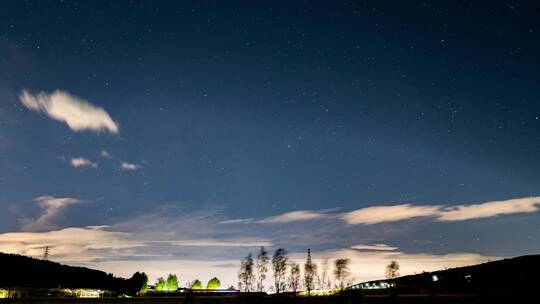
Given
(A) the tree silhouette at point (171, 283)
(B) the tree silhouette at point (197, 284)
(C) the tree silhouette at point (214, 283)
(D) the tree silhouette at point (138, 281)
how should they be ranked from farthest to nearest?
(B) the tree silhouette at point (197, 284)
(A) the tree silhouette at point (171, 283)
(C) the tree silhouette at point (214, 283)
(D) the tree silhouette at point (138, 281)

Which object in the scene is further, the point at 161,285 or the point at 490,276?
the point at 161,285

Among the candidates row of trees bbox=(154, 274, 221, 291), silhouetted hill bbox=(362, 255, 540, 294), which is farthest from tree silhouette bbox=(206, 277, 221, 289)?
silhouetted hill bbox=(362, 255, 540, 294)

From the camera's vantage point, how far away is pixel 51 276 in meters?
95.9

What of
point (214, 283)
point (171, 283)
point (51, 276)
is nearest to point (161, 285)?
point (171, 283)

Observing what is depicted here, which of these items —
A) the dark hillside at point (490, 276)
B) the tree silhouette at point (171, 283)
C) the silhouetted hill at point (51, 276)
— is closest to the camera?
the dark hillside at point (490, 276)

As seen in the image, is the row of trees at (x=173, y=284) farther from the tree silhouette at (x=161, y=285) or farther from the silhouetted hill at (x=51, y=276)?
the silhouetted hill at (x=51, y=276)

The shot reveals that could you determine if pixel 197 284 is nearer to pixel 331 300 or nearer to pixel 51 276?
pixel 51 276

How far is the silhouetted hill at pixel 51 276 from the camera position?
8450cm

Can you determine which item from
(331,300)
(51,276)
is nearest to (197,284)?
(51,276)

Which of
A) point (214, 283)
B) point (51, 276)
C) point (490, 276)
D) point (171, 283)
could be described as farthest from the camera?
point (171, 283)

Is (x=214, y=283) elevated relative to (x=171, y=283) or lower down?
lower down

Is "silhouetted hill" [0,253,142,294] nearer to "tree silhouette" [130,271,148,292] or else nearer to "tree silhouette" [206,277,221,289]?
"tree silhouette" [130,271,148,292]

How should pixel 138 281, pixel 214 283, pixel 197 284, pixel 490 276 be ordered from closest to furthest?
pixel 490 276 < pixel 138 281 < pixel 214 283 < pixel 197 284

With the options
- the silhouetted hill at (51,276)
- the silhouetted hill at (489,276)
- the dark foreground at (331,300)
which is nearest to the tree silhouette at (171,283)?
the silhouetted hill at (51,276)
